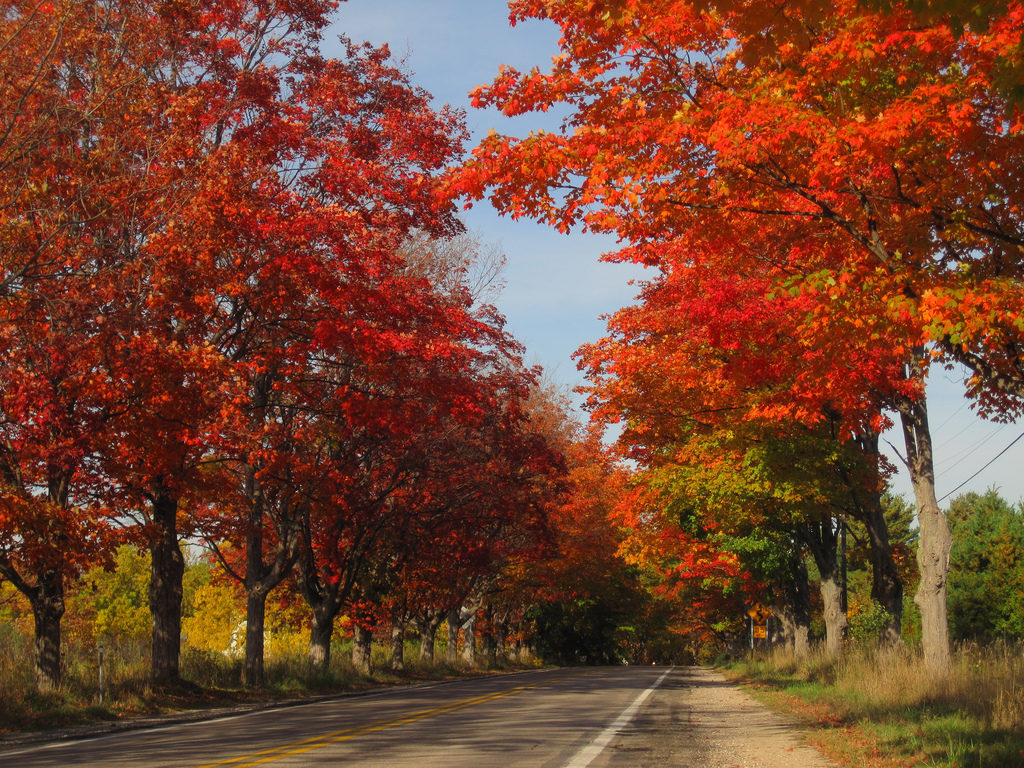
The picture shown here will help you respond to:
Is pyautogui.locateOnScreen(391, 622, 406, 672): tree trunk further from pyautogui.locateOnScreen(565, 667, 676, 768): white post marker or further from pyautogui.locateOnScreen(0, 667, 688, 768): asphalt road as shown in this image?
pyautogui.locateOnScreen(565, 667, 676, 768): white post marker

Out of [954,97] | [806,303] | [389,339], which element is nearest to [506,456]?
[389,339]

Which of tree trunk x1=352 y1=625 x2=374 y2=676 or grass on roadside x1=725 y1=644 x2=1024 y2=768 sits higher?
grass on roadside x1=725 y1=644 x2=1024 y2=768

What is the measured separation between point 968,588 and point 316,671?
113 ft

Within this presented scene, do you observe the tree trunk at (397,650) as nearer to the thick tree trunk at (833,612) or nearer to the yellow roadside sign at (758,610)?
the thick tree trunk at (833,612)

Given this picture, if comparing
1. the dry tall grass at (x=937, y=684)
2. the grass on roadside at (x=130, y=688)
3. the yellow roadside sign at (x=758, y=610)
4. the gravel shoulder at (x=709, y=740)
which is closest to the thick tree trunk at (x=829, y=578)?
the dry tall grass at (x=937, y=684)

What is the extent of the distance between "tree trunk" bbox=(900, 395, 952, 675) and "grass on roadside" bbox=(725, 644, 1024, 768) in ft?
1.25

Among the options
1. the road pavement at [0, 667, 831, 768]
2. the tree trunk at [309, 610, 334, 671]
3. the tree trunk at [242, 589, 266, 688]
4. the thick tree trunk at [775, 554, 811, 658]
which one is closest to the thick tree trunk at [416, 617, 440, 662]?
the tree trunk at [309, 610, 334, 671]

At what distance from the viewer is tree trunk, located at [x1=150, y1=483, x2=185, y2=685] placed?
1722cm

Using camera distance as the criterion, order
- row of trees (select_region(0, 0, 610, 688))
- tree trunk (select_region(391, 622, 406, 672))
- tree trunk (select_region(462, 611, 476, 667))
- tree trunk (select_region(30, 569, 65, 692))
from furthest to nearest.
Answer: tree trunk (select_region(462, 611, 476, 667)), tree trunk (select_region(391, 622, 406, 672)), tree trunk (select_region(30, 569, 65, 692)), row of trees (select_region(0, 0, 610, 688))

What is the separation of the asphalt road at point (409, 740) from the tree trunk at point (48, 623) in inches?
130

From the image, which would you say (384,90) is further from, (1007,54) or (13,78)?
(1007,54)

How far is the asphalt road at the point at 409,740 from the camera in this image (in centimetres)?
858

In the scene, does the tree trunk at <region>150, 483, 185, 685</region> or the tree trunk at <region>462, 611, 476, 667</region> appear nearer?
the tree trunk at <region>150, 483, 185, 685</region>

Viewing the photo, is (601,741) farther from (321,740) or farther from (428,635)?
(428,635)
